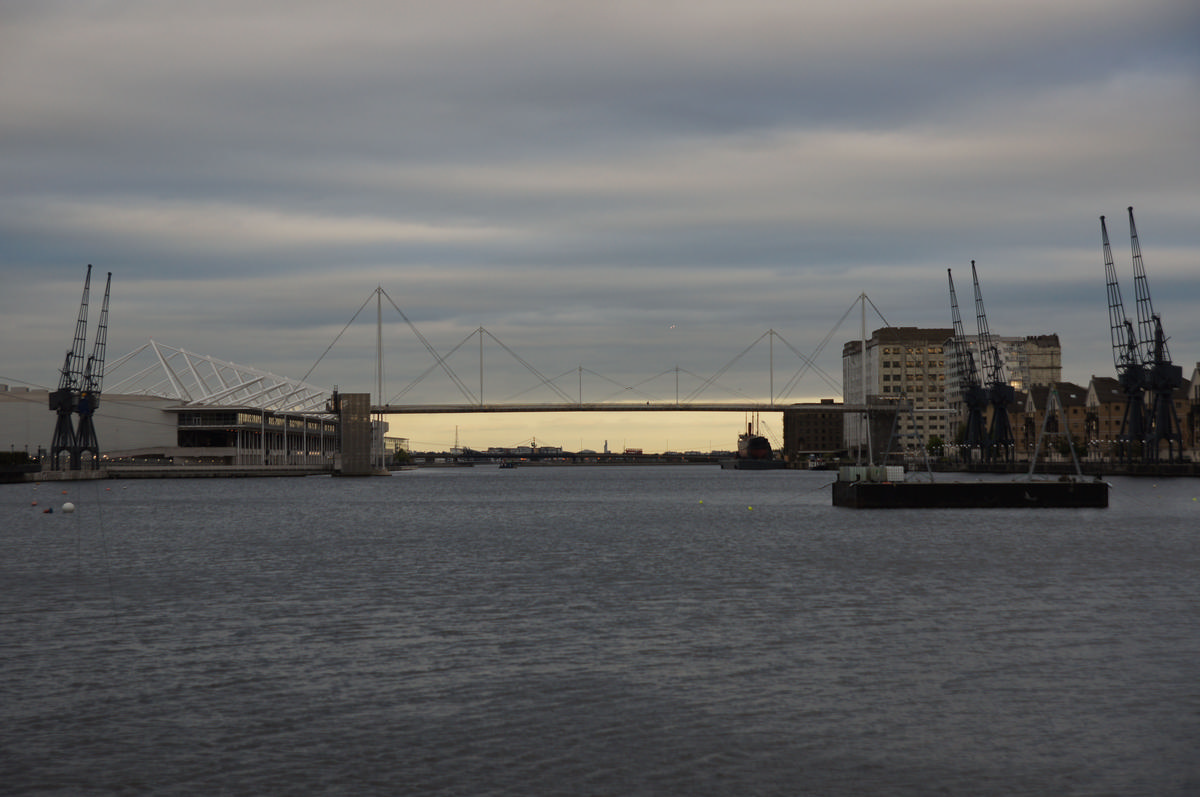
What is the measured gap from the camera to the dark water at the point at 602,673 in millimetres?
17172

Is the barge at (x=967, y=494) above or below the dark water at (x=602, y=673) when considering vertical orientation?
above

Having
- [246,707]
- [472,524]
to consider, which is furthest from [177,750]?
[472,524]

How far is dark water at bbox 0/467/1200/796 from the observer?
17172 millimetres

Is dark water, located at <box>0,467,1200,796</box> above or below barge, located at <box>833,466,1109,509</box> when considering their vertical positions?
below

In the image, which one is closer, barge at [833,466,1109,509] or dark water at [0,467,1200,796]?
dark water at [0,467,1200,796]

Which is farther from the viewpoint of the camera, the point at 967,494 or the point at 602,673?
the point at 967,494

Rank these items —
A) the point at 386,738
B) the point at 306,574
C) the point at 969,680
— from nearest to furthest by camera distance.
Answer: the point at 386,738, the point at 969,680, the point at 306,574

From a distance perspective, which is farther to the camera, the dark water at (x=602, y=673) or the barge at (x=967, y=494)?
the barge at (x=967, y=494)

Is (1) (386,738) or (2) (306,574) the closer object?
(1) (386,738)

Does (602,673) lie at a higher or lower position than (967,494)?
lower

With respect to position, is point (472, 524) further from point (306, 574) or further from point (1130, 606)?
point (1130, 606)

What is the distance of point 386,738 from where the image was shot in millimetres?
18938

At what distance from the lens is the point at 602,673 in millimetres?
24109

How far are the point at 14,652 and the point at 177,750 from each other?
10460 mm
